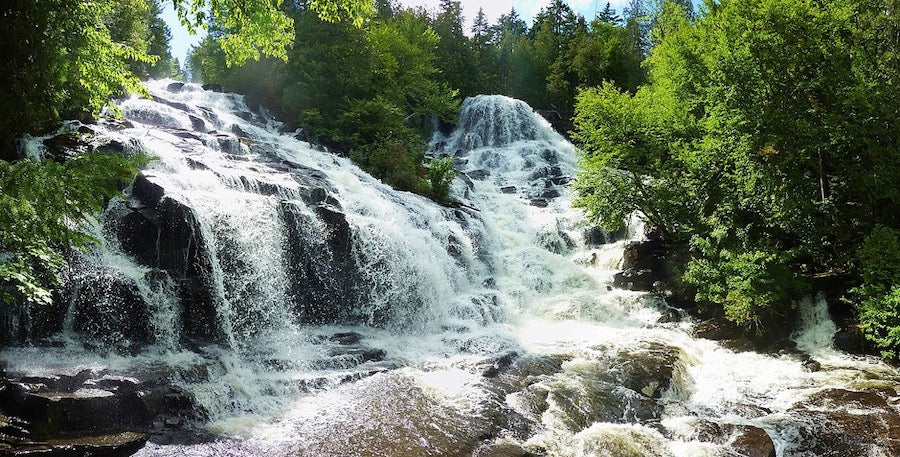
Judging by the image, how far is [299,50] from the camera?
79.0ft

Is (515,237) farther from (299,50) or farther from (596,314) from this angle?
(299,50)

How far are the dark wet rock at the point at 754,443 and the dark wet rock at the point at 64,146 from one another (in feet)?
42.6

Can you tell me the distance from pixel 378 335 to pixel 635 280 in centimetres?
763

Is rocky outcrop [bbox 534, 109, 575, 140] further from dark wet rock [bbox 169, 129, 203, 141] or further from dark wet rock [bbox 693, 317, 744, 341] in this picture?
dark wet rock [bbox 169, 129, 203, 141]

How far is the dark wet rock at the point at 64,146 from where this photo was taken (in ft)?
35.4

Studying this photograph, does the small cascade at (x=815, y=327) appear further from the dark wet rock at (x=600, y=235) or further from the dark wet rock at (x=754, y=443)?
the dark wet rock at (x=600, y=235)

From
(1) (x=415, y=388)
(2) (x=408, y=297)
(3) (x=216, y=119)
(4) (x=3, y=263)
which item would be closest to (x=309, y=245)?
(2) (x=408, y=297)

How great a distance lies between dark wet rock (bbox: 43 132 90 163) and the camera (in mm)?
10797

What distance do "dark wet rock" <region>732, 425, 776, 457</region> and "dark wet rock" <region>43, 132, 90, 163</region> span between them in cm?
1298

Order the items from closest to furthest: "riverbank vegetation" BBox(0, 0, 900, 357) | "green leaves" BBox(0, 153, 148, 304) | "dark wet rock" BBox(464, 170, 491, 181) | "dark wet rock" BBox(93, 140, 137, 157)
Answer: "green leaves" BBox(0, 153, 148, 304) → "riverbank vegetation" BBox(0, 0, 900, 357) → "dark wet rock" BBox(93, 140, 137, 157) → "dark wet rock" BBox(464, 170, 491, 181)

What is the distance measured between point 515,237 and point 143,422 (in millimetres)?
13567

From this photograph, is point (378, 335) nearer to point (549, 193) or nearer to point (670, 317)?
point (670, 317)

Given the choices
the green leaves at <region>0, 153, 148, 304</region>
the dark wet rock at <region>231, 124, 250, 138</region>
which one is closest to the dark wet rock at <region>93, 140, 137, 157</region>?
the dark wet rock at <region>231, 124, 250, 138</region>

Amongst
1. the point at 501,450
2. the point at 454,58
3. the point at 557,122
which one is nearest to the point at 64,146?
the point at 501,450
